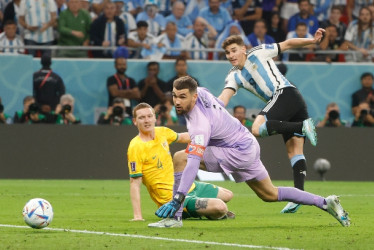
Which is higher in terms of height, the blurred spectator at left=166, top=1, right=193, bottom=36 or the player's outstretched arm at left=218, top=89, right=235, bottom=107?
the blurred spectator at left=166, top=1, right=193, bottom=36

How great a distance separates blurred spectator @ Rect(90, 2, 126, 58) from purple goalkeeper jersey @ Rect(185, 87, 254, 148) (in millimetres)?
10606

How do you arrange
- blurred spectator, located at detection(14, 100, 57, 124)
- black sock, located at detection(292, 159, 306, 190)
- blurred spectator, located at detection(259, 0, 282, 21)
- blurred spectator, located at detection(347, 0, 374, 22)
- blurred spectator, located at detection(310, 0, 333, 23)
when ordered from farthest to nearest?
blurred spectator, located at detection(347, 0, 374, 22), blurred spectator, located at detection(310, 0, 333, 23), blurred spectator, located at detection(259, 0, 282, 21), blurred spectator, located at detection(14, 100, 57, 124), black sock, located at detection(292, 159, 306, 190)

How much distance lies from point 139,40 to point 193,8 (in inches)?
72.0

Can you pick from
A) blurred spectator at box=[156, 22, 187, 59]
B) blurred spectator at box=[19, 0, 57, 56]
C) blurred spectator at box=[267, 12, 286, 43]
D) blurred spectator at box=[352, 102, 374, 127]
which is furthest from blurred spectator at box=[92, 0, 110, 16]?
blurred spectator at box=[352, 102, 374, 127]

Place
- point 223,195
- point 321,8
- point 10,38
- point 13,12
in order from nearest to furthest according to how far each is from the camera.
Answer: point 223,195
point 10,38
point 13,12
point 321,8

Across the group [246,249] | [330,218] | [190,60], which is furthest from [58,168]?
[246,249]

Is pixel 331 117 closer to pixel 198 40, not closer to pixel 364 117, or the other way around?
pixel 364 117

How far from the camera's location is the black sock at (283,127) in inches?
458

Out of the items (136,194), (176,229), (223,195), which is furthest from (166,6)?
(176,229)

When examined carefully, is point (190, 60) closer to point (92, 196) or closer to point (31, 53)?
point (31, 53)

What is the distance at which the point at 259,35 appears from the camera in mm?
20422

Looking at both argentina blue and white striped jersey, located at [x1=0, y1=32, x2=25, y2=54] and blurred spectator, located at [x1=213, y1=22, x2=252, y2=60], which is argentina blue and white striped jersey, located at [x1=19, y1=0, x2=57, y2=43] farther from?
blurred spectator, located at [x1=213, y1=22, x2=252, y2=60]

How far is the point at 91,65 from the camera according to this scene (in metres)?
19.9

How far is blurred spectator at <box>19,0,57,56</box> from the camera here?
64.0 feet
